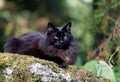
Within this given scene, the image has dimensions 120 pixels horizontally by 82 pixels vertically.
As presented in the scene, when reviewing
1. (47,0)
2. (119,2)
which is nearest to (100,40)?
(119,2)

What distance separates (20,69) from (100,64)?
4.82ft

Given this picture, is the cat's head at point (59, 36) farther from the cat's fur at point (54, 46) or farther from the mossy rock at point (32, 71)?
the mossy rock at point (32, 71)

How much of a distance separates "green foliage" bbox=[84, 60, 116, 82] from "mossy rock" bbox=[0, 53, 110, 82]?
2.36 ft

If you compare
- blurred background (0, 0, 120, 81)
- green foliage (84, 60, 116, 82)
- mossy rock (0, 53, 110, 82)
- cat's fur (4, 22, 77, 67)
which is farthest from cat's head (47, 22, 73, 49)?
blurred background (0, 0, 120, 81)

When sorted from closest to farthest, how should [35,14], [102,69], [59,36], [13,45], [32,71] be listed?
[32,71] → [59,36] → [102,69] → [13,45] → [35,14]

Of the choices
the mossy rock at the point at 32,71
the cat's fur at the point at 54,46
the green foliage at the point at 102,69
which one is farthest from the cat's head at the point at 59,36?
the green foliage at the point at 102,69

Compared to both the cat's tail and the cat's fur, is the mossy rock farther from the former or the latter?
the cat's tail

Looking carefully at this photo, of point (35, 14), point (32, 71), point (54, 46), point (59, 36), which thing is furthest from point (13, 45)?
point (35, 14)

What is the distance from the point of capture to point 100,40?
10.1m

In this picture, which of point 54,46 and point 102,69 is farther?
point 102,69

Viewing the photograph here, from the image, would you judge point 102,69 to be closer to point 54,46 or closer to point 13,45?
point 54,46

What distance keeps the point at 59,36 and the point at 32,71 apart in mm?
681

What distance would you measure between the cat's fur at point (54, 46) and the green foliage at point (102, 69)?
0.44m

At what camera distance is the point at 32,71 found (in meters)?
6.33
